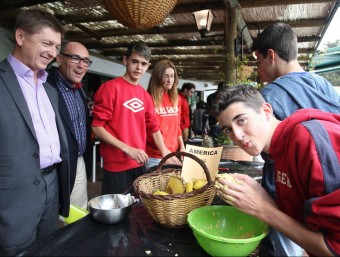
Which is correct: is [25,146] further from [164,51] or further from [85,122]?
[164,51]

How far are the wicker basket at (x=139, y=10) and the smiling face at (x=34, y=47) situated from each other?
588 mm

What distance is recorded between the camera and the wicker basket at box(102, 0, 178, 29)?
2061 millimetres

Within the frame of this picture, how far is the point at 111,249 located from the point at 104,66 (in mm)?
8102

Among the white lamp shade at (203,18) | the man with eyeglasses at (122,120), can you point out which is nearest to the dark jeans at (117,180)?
the man with eyeglasses at (122,120)

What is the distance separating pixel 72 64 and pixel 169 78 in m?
1.13

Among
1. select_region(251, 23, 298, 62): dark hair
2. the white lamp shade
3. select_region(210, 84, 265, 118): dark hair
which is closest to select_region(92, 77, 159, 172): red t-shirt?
select_region(251, 23, 298, 62): dark hair

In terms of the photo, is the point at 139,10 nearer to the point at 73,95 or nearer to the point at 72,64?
the point at 72,64

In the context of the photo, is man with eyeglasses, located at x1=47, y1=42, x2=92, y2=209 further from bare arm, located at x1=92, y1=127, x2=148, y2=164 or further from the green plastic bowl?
the green plastic bowl

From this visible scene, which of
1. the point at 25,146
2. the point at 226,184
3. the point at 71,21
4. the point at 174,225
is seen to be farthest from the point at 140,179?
the point at 71,21

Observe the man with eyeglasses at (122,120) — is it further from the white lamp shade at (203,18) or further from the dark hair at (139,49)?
the white lamp shade at (203,18)

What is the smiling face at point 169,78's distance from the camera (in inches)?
121

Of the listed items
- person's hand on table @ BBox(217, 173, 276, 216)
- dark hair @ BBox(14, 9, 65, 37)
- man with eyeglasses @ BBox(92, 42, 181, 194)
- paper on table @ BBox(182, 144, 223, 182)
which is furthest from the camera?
man with eyeglasses @ BBox(92, 42, 181, 194)

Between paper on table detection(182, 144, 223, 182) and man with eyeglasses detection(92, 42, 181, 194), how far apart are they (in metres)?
1.03

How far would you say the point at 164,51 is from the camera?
7727mm
